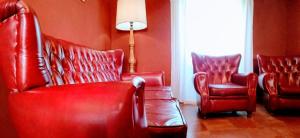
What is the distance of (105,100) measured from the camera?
2.30 ft

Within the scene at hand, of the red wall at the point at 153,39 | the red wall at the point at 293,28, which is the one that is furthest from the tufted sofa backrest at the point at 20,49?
the red wall at the point at 293,28

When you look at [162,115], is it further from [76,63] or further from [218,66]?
[218,66]

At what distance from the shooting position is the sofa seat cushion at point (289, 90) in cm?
255

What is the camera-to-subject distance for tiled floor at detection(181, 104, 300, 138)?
203cm

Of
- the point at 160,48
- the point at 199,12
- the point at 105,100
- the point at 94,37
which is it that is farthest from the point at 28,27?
the point at 199,12

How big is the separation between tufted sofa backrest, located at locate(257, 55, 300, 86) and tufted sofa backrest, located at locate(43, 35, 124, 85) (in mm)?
2222

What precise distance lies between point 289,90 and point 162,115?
2102 millimetres

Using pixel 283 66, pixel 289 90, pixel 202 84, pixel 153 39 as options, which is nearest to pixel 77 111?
pixel 202 84

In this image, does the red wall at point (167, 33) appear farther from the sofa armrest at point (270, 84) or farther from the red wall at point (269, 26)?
the sofa armrest at point (270, 84)

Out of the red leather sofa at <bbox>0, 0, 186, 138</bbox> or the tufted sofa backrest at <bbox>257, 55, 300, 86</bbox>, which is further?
the tufted sofa backrest at <bbox>257, 55, 300, 86</bbox>

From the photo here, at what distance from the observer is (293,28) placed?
354 centimetres

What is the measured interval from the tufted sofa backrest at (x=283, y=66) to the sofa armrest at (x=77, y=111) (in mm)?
3060

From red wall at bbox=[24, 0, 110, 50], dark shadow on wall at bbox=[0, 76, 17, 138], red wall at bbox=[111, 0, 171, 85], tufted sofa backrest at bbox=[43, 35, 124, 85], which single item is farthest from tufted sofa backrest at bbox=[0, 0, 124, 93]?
red wall at bbox=[111, 0, 171, 85]

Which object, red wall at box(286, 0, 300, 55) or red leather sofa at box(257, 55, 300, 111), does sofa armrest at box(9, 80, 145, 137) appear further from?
red wall at box(286, 0, 300, 55)
